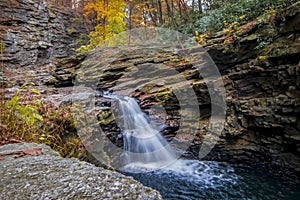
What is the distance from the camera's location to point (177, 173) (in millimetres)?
4656

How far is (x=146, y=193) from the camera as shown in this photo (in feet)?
2.95

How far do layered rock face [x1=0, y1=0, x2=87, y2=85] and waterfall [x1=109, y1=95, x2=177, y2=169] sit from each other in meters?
4.41

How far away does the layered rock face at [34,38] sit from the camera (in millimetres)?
9695

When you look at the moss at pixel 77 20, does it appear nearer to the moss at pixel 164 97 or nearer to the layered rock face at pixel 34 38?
the layered rock face at pixel 34 38

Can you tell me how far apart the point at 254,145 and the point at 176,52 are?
13.3 ft

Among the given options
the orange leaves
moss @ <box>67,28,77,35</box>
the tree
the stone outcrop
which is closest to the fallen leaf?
the orange leaves

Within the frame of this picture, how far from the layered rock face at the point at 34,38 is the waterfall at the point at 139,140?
4.41 metres

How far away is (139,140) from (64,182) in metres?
4.47

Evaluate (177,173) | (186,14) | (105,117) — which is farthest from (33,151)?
(186,14)

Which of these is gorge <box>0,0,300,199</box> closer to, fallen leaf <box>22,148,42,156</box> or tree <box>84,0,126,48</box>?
fallen leaf <box>22,148,42,156</box>

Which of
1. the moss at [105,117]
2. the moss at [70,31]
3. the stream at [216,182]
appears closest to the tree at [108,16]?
the moss at [70,31]

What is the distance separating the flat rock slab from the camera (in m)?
0.91

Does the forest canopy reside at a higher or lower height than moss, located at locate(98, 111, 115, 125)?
higher

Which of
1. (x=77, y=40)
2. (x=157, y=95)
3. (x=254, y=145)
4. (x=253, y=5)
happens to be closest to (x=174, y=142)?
(x=157, y=95)
